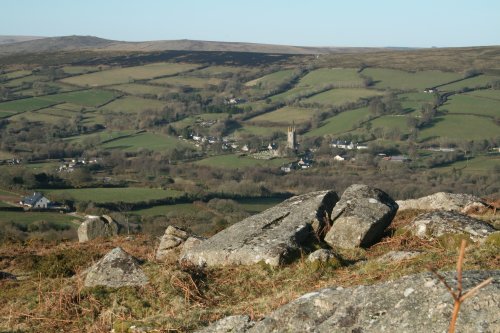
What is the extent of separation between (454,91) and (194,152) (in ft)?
185

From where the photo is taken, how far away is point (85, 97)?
422ft

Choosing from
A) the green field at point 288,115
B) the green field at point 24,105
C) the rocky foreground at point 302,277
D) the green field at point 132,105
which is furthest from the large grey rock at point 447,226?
the green field at point 24,105

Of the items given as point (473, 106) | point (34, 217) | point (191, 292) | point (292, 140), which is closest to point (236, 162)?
point (292, 140)

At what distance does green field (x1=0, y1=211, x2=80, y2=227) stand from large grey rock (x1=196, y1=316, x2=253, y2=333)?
108 ft

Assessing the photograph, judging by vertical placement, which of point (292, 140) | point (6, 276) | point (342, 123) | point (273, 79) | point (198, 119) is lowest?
point (198, 119)

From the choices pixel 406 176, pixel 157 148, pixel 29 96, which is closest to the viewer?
pixel 406 176

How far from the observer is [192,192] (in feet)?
194

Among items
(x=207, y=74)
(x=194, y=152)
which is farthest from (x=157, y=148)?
(x=207, y=74)

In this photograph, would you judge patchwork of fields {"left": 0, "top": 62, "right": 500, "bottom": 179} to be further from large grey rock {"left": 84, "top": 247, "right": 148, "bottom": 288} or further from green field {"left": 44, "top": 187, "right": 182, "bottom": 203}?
large grey rock {"left": 84, "top": 247, "right": 148, "bottom": 288}

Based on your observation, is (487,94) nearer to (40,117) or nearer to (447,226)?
(40,117)

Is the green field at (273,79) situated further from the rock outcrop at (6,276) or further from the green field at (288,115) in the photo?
the rock outcrop at (6,276)

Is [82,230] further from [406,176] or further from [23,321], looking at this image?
[406,176]

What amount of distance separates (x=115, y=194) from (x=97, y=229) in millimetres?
32818

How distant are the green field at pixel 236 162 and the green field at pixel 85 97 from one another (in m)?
46.3
